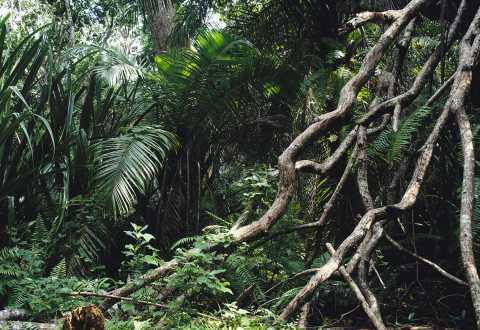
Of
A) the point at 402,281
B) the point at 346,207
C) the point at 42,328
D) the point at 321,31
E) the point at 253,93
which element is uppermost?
the point at 321,31

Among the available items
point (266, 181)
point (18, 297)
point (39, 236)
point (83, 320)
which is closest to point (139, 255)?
point (83, 320)

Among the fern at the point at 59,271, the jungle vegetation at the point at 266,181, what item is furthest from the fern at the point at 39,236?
the fern at the point at 59,271

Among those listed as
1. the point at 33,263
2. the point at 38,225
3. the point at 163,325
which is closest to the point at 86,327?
the point at 163,325

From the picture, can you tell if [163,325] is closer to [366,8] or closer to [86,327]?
[86,327]

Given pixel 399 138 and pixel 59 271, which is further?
pixel 59 271

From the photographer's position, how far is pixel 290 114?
4.76 metres

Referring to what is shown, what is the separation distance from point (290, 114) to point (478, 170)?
2530 mm

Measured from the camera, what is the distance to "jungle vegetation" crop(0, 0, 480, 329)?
85.3 inches

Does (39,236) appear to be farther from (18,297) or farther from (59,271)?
(18,297)

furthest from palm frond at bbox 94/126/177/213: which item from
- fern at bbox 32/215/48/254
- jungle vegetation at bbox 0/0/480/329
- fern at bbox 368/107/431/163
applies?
fern at bbox 368/107/431/163

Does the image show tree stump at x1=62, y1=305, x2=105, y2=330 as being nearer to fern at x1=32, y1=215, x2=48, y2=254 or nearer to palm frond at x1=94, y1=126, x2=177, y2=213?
palm frond at x1=94, y1=126, x2=177, y2=213

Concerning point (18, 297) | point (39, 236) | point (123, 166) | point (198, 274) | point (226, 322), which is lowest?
point (226, 322)

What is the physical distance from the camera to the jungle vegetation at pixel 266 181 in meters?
2.17

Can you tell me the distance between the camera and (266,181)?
3.17m
